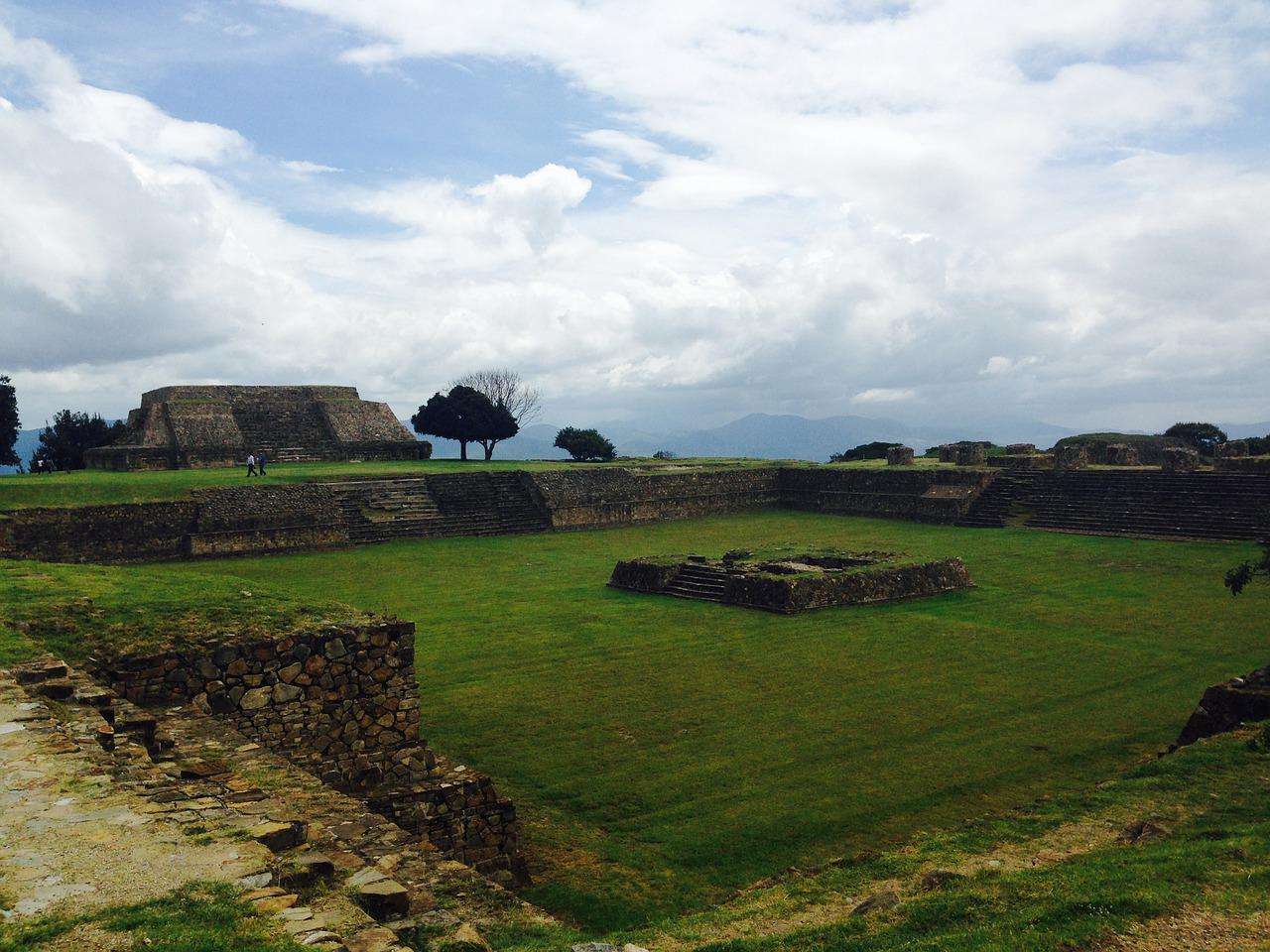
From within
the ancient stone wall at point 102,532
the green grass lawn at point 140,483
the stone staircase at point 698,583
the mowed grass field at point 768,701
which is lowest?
the mowed grass field at point 768,701

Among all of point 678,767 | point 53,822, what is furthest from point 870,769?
point 53,822

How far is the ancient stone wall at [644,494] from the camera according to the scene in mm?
32406

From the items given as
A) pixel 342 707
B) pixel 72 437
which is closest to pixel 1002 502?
pixel 342 707

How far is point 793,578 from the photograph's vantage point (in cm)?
1761

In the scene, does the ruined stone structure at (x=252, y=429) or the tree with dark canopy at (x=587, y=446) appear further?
the tree with dark canopy at (x=587, y=446)

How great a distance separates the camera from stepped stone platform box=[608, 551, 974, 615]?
17.7 m

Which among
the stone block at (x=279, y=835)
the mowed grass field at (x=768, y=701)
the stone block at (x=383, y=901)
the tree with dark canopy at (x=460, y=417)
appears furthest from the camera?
the tree with dark canopy at (x=460, y=417)

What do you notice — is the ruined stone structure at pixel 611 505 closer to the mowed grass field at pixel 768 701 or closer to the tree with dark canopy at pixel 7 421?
the mowed grass field at pixel 768 701

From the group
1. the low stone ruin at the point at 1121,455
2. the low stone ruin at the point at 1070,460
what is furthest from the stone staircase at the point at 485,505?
the low stone ruin at the point at 1121,455

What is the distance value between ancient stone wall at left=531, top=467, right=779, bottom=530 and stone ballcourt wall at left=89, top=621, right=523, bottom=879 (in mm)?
22799

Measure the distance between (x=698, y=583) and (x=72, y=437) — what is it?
43579 mm

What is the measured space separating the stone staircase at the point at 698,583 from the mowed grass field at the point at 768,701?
62 centimetres

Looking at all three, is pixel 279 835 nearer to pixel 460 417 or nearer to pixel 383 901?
pixel 383 901

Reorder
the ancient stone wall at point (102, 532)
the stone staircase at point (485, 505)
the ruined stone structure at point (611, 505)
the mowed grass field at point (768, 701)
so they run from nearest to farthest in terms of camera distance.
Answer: the mowed grass field at point (768, 701), the ancient stone wall at point (102, 532), the ruined stone structure at point (611, 505), the stone staircase at point (485, 505)
